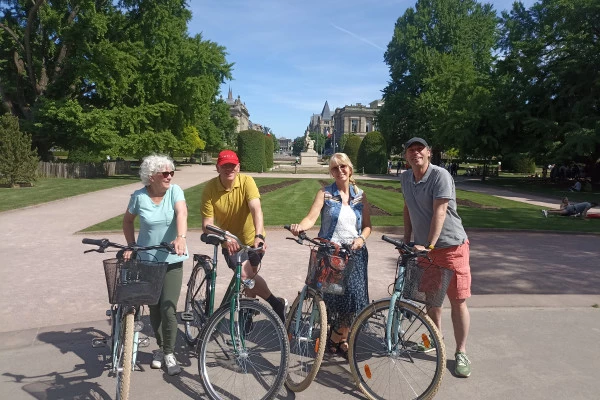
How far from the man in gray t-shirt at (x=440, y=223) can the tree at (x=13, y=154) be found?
2307cm

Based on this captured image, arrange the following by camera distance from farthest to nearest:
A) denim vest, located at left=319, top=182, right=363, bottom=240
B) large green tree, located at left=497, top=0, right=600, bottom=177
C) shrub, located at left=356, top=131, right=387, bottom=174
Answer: shrub, located at left=356, top=131, right=387, bottom=174 → large green tree, located at left=497, top=0, right=600, bottom=177 → denim vest, located at left=319, top=182, right=363, bottom=240

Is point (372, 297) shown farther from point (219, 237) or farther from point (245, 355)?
point (219, 237)

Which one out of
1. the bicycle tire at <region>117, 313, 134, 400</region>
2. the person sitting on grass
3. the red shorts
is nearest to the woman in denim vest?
the red shorts

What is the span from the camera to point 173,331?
3850mm

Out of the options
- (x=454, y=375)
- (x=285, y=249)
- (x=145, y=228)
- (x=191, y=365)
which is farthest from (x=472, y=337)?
(x=285, y=249)

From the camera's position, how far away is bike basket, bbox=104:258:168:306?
3.23 meters

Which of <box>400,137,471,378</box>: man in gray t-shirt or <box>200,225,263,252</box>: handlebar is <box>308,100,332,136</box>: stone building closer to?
<box>400,137,471,378</box>: man in gray t-shirt

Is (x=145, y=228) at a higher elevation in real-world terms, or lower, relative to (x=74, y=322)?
higher

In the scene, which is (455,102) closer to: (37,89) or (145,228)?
(37,89)

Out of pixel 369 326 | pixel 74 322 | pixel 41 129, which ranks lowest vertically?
pixel 74 322

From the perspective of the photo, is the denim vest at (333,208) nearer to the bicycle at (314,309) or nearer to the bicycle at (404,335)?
the bicycle at (314,309)

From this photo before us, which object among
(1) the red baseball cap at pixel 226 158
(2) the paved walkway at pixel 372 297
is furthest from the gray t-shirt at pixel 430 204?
(1) the red baseball cap at pixel 226 158

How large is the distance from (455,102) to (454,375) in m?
37.9

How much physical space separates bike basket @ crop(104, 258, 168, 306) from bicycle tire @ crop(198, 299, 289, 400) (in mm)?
468
